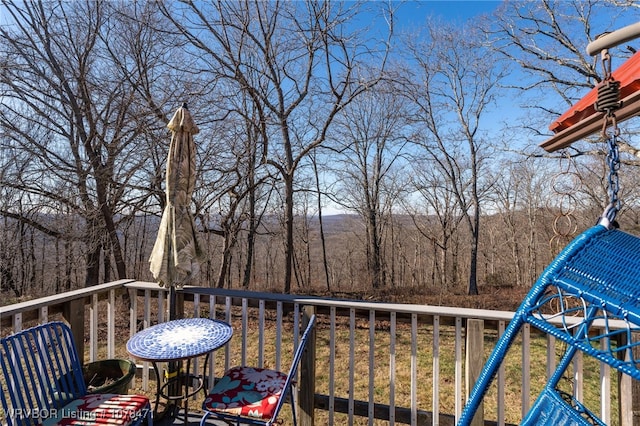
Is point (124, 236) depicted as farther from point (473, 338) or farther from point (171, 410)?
point (473, 338)

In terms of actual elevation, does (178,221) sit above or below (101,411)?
above

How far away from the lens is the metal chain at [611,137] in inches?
40.9

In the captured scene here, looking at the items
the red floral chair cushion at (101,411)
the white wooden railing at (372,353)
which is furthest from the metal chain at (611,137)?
the red floral chair cushion at (101,411)

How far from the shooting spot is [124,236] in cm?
729

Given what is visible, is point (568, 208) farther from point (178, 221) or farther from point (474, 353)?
point (178, 221)

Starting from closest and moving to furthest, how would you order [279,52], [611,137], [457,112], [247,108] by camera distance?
[611,137], [279,52], [247,108], [457,112]

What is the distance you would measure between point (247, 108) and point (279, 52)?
3.83 ft

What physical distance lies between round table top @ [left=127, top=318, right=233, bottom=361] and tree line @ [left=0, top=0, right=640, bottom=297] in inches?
37.4

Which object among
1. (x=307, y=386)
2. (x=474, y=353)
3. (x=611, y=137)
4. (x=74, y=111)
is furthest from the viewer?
(x=74, y=111)

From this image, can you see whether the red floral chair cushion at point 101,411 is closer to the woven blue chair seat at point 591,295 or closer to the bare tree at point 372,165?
the woven blue chair seat at point 591,295

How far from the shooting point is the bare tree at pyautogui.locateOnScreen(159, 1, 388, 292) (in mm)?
5328

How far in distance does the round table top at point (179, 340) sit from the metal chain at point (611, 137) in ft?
6.26

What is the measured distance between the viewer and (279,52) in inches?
233

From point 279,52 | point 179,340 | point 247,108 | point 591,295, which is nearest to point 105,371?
point 179,340
